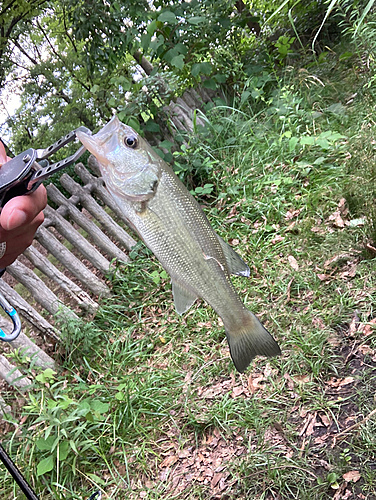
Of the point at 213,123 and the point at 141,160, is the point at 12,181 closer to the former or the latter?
the point at 141,160

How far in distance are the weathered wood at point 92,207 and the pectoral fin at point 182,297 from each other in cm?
352

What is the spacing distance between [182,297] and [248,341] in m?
0.26

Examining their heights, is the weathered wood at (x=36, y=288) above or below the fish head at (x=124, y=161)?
below

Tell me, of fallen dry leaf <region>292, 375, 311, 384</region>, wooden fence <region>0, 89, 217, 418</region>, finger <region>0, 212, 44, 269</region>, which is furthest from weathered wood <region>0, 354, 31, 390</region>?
finger <region>0, 212, 44, 269</region>

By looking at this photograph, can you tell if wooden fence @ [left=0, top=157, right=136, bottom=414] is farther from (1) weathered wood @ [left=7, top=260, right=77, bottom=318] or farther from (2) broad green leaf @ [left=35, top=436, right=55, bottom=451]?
(2) broad green leaf @ [left=35, top=436, right=55, bottom=451]

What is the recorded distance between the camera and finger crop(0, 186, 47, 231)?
1.01 meters

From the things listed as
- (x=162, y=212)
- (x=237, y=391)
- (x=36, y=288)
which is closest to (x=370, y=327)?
(x=237, y=391)

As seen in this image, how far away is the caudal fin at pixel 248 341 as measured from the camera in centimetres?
103

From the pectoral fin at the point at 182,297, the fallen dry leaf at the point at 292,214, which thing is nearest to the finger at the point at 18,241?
the pectoral fin at the point at 182,297

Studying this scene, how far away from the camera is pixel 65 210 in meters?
4.24

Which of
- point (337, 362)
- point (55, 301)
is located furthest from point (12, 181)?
point (55, 301)

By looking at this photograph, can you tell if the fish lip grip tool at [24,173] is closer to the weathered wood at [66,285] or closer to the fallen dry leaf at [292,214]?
the fallen dry leaf at [292,214]

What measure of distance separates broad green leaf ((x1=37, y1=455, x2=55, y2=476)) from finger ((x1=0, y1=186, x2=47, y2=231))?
6.94ft

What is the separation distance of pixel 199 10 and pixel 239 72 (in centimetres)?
121
